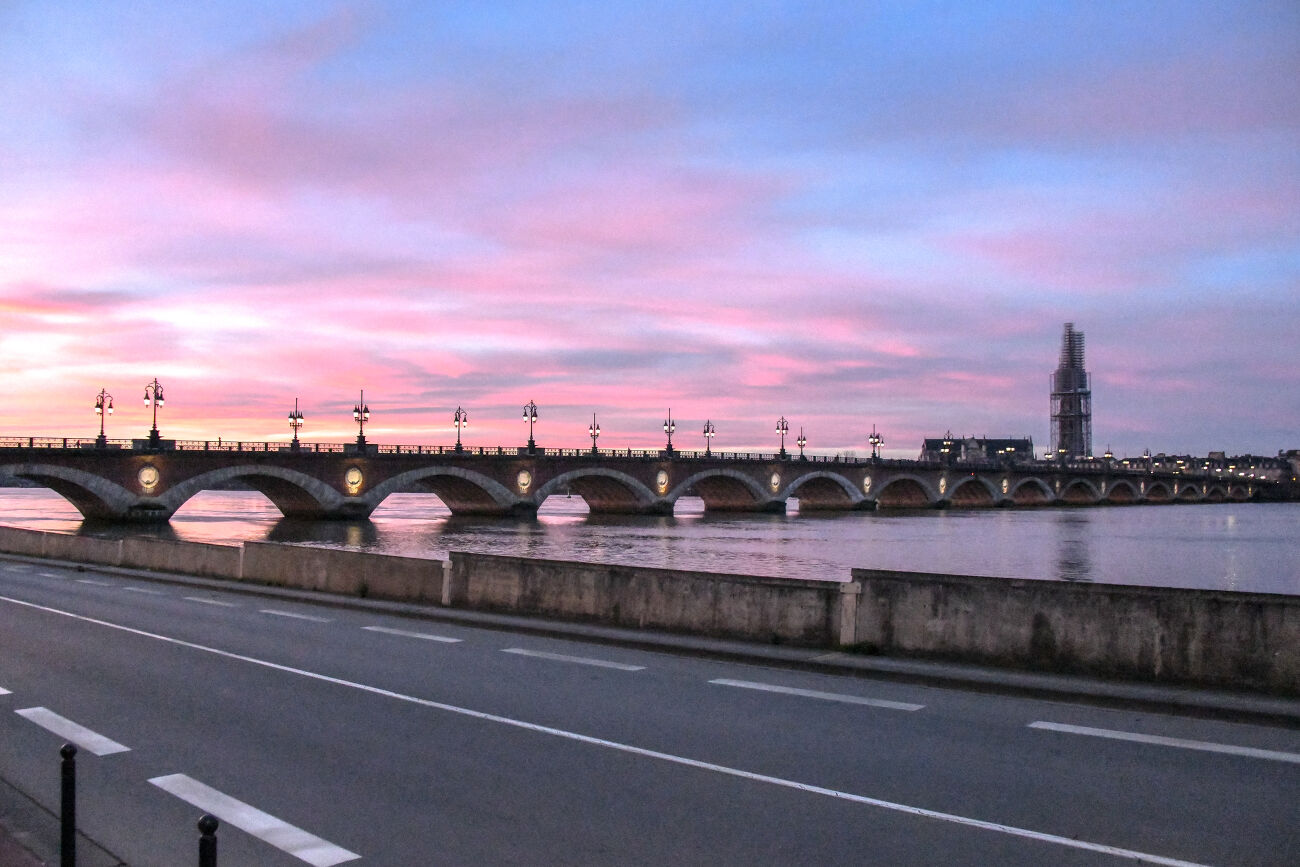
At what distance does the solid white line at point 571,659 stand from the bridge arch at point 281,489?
227ft

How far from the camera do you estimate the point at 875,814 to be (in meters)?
7.51

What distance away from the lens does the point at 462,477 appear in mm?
96312

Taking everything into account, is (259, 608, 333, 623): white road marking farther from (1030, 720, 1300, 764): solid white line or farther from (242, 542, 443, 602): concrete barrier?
(1030, 720, 1300, 764): solid white line

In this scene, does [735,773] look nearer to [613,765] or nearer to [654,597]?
[613,765]

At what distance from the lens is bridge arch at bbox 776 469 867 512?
5231 inches

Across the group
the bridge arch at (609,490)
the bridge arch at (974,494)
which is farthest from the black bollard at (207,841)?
the bridge arch at (974,494)

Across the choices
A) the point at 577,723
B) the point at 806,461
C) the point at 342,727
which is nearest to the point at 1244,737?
the point at 577,723

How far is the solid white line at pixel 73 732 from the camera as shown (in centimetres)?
948

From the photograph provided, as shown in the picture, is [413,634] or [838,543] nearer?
[413,634]

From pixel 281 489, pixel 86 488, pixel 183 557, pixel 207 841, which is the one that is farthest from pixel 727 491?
pixel 207 841

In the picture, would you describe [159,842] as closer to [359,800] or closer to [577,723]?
[359,800]

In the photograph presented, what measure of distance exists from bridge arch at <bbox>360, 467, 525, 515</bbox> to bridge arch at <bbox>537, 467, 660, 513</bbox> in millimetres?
3004

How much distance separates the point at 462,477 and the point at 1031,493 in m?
133

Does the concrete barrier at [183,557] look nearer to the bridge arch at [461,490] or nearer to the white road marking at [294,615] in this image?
the white road marking at [294,615]
